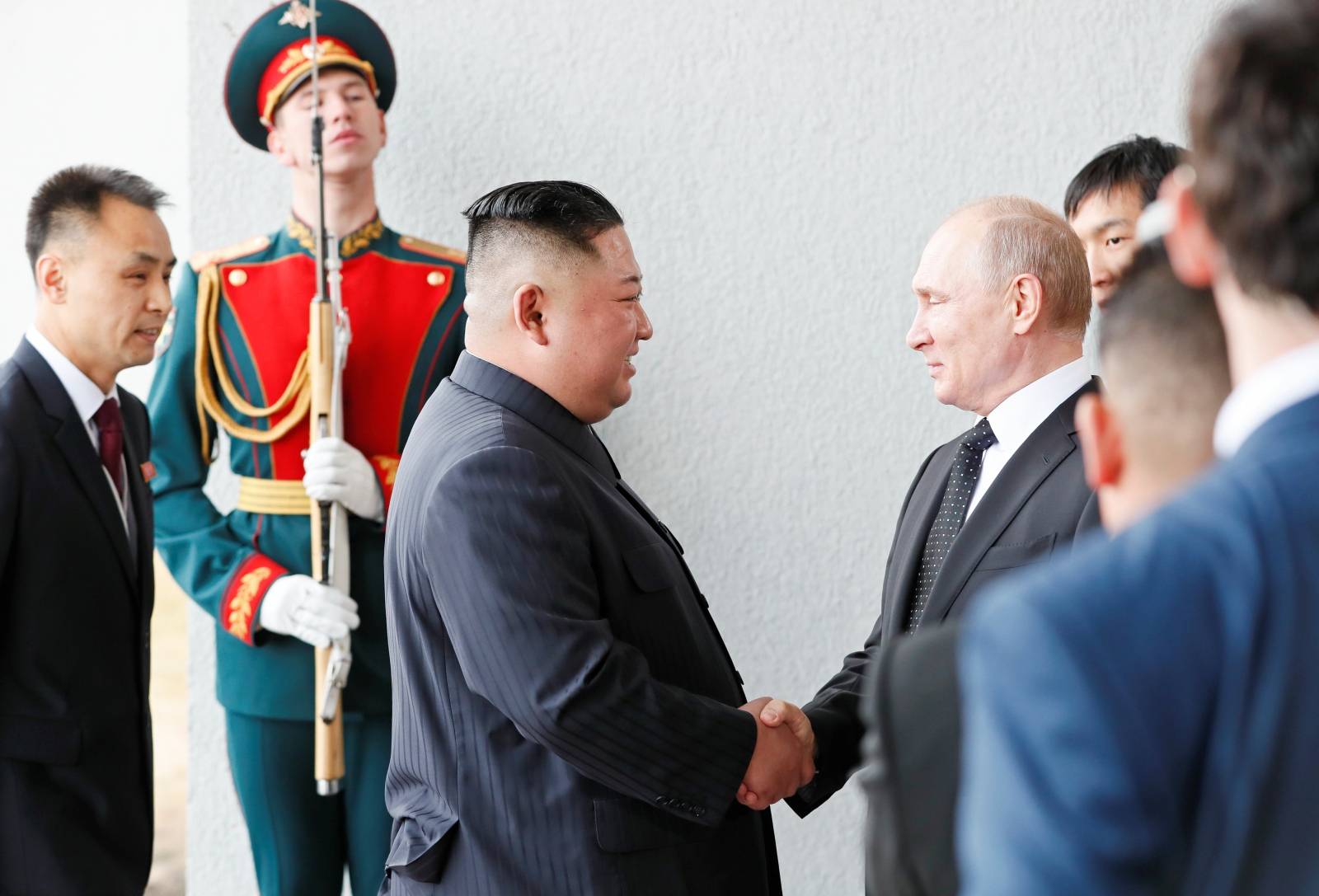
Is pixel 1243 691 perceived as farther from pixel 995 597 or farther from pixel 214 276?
pixel 214 276

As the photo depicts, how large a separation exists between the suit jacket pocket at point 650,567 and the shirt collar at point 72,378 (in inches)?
35.7

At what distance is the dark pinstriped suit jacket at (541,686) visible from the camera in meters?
1.38

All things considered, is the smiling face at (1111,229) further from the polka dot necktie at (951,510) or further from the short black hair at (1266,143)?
the short black hair at (1266,143)

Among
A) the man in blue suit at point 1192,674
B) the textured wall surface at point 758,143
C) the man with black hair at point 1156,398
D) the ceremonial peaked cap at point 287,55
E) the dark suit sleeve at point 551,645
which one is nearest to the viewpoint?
the man in blue suit at point 1192,674

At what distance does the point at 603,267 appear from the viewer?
5.21ft

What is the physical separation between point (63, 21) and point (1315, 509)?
10.7 feet

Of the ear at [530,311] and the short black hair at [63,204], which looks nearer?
the ear at [530,311]

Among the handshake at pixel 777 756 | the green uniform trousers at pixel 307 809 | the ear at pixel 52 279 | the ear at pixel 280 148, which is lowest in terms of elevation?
the green uniform trousers at pixel 307 809

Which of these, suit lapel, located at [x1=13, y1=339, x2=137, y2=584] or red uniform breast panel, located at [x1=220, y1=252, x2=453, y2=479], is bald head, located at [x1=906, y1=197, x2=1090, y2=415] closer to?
red uniform breast panel, located at [x1=220, y1=252, x2=453, y2=479]

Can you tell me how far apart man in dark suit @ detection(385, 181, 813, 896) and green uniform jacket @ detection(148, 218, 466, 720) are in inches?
24.9

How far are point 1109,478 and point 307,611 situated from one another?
5.13 ft

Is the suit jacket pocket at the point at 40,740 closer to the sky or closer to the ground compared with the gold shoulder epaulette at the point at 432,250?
closer to the ground

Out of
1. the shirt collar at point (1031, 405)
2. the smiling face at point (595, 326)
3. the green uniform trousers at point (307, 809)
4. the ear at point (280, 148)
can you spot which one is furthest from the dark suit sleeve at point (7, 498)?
the shirt collar at point (1031, 405)

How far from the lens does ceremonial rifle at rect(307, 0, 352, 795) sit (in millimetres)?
2064
